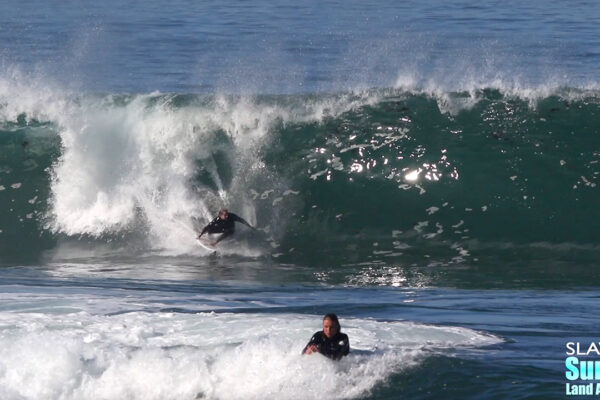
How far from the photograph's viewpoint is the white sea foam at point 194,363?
36.7ft

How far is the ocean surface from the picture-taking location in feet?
37.6

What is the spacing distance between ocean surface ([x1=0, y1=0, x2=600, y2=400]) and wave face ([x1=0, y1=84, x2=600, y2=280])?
0.04m

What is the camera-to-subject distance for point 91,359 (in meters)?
11.6

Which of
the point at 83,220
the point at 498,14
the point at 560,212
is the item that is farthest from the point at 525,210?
the point at 498,14

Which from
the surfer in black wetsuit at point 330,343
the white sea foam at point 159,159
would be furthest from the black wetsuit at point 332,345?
the white sea foam at point 159,159

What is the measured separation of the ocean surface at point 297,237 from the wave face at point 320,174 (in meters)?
0.04

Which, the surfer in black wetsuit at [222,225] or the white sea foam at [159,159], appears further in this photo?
the white sea foam at [159,159]

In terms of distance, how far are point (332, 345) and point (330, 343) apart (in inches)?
1.1

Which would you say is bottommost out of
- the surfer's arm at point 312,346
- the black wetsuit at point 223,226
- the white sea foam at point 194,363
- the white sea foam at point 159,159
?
the white sea foam at point 194,363

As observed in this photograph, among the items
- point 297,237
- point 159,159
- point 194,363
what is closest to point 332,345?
point 194,363

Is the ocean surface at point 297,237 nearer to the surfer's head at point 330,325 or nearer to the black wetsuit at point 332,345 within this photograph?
the black wetsuit at point 332,345

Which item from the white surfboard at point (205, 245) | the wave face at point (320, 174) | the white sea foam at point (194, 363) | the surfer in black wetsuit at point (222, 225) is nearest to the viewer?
the white sea foam at point (194, 363)

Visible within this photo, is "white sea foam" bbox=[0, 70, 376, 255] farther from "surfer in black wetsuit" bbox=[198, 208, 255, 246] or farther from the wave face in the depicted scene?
"surfer in black wetsuit" bbox=[198, 208, 255, 246]

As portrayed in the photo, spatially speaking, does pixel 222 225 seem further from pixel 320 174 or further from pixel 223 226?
pixel 320 174
